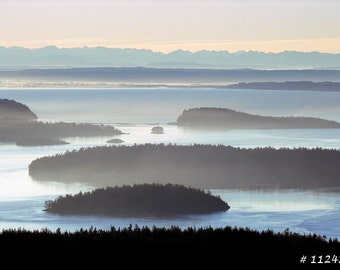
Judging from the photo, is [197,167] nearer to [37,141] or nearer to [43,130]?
[37,141]

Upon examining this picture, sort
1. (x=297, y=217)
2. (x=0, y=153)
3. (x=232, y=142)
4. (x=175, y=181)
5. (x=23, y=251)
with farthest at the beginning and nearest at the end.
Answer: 1. (x=232, y=142)
2. (x=0, y=153)
3. (x=175, y=181)
4. (x=297, y=217)
5. (x=23, y=251)


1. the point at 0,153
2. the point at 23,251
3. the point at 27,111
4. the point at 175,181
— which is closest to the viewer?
the point at 23,251

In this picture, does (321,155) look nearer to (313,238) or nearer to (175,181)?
(175,181)

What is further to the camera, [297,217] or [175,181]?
[175,181]

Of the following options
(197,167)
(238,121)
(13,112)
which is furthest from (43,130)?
(197,167)

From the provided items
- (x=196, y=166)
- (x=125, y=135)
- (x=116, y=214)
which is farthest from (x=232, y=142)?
(x=116, y=214)

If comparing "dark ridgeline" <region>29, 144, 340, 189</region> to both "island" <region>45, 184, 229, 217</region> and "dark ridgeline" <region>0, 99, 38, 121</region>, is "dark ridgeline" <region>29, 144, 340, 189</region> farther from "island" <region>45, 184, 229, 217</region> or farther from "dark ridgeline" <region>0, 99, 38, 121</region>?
"dark ridgeline" <region>0, 99, 38, 121</region>

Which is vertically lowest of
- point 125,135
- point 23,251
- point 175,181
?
point 23,251
